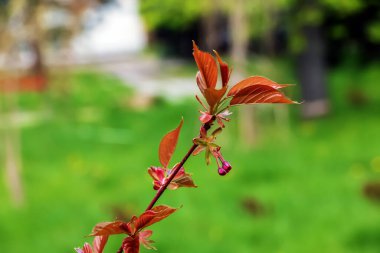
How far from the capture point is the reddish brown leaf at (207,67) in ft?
1.83

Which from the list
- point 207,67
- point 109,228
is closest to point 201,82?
point 207,67

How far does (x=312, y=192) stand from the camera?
6191 millimetres

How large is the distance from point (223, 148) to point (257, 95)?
7186 millimetres

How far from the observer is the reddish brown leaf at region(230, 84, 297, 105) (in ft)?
1.85

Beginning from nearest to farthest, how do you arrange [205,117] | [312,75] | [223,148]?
[205,117]
[223,148]
[312,75]

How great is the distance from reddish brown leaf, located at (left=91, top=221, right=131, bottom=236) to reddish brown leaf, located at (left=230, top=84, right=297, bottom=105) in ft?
0.46

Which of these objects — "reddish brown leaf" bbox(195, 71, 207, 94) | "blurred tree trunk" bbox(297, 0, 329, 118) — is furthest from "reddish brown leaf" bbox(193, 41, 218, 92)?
"blurred tree trunk" bbox(297, 0, 329, 118)

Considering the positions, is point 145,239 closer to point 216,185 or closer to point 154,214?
point 154,214

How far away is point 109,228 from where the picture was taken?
1.87 feet

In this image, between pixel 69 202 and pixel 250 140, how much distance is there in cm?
247

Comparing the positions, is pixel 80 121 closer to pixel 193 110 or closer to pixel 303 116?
pixel 193 110

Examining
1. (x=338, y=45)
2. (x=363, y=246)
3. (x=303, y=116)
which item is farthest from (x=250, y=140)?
(x=338, y=45)

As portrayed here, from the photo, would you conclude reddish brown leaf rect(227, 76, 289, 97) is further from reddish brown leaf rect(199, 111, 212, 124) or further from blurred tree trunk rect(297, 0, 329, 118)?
blurred tree trunk rect(297, 0, 329, 118)

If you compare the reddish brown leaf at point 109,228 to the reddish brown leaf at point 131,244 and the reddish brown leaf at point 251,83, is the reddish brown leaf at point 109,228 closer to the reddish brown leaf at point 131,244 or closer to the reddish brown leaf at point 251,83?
the reddish brown leaf at point 131,244
